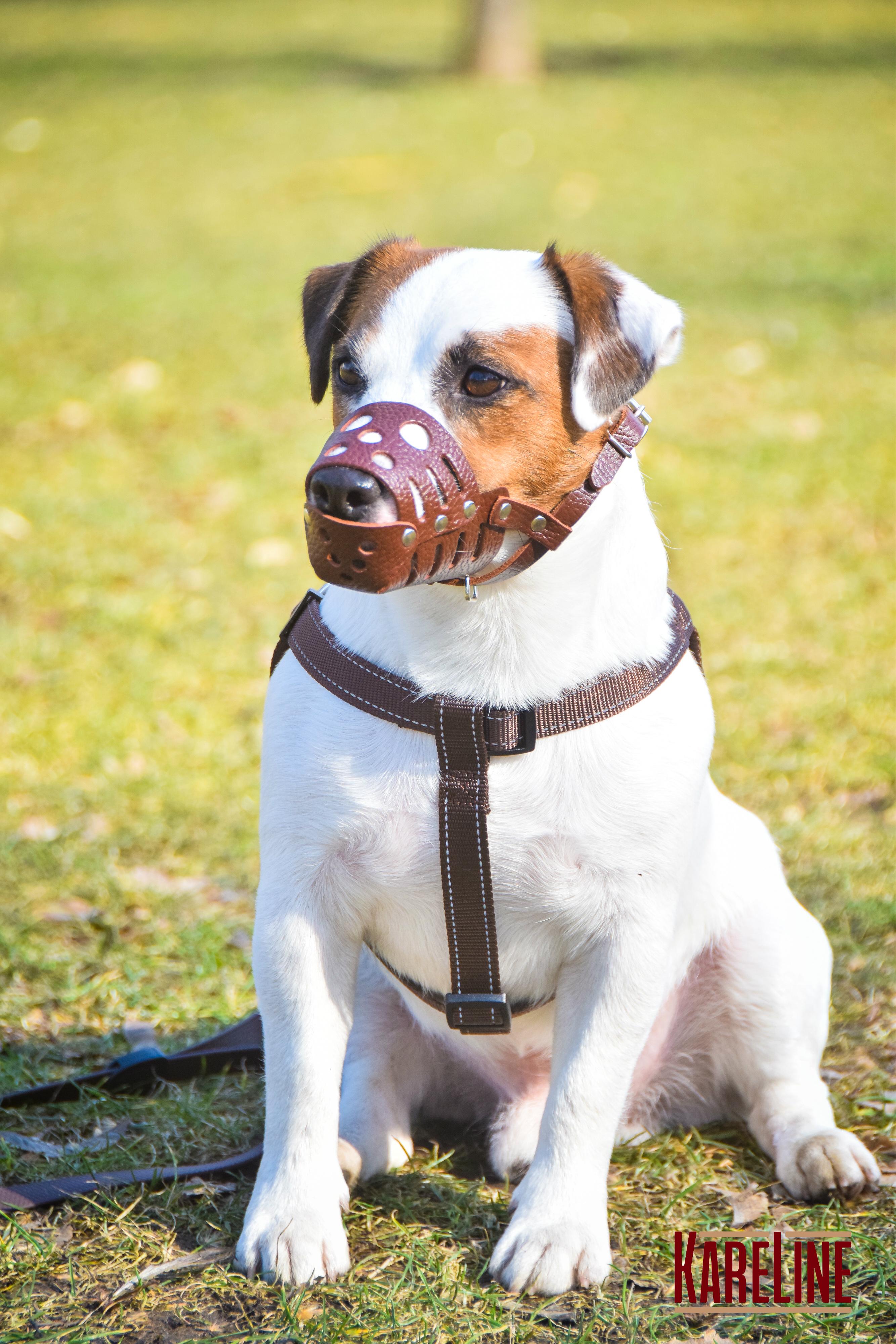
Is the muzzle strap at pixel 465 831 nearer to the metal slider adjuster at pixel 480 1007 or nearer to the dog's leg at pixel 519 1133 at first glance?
the metal slider adjuster at pixel 480 1007

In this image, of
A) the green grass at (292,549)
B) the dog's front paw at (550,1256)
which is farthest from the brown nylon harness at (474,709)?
the green grass at (292,549)

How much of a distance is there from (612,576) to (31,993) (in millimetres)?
2069

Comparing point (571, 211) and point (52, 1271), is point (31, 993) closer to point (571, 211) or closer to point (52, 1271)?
point (52, 1271)

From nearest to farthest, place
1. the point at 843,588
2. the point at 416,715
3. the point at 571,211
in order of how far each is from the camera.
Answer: the point at 416,715
the point at 843,588
the point at 571,211

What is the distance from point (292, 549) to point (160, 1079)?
12.5ft

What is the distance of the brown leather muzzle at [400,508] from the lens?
1883mm

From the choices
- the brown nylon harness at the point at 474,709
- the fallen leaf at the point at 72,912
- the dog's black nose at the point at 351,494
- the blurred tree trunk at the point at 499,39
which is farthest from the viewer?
the blurred tree trunk at the point at 499,39

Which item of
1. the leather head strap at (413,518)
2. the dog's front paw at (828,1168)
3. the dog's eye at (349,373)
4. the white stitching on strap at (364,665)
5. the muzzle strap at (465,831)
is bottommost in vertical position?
the dog's front paw at (828,1168)

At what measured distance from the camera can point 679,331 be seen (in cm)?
229

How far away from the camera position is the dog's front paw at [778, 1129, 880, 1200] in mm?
2508

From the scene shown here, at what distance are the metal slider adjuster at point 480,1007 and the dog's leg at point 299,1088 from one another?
0.20 m

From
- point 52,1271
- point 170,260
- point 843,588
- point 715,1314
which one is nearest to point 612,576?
point 715,1314

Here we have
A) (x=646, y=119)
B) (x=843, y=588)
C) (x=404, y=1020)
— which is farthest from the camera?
(x=646, y=119)

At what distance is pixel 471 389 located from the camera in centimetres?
211
